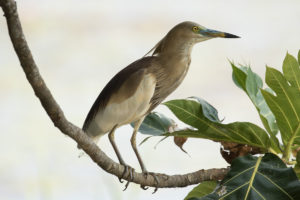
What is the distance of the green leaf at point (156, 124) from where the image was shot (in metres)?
2.22

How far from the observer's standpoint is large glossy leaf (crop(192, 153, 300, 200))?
1841 millimetres

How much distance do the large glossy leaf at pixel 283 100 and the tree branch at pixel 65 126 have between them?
33 centimetres

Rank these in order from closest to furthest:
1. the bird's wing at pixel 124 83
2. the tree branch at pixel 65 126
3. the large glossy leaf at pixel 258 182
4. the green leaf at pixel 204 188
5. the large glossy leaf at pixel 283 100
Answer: the tree branch at pixel 65 126 → the large glossy leaf at pixel 258 182 → the large glossy leaf at pixel 283 100 → the bird's wing at pixel 124 83 → the green leaf at pixel 204 188

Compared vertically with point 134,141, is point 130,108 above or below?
above

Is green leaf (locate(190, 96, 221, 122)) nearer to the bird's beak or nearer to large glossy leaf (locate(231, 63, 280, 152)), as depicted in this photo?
large glossy leaf (locate(231, 63, 280, 152))

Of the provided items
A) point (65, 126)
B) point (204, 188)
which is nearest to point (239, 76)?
point (204, 188)

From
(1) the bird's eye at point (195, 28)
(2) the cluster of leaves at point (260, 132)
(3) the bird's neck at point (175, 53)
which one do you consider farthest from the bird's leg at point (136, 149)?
(1) the bird's eye at point (195, 28)

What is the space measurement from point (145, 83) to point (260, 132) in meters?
0.49

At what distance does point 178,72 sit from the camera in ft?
7.04

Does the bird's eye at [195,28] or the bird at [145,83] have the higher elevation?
the bird's eye at [195,28]

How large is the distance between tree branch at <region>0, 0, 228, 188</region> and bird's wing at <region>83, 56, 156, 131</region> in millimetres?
280

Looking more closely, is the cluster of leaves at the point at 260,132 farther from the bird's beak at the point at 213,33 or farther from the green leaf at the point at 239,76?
the bird's beak at the point at 213,33

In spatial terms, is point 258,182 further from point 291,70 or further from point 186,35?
point 186,35

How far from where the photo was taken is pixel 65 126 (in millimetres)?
1654
